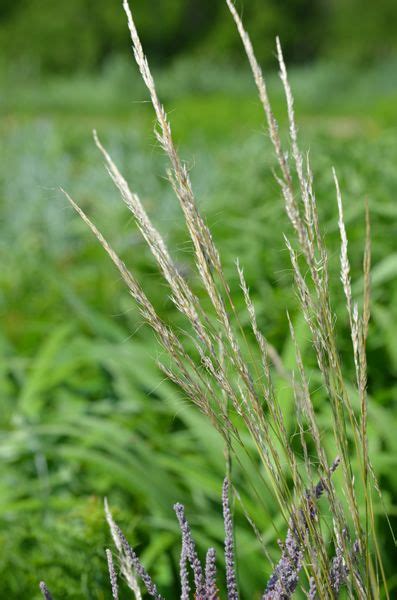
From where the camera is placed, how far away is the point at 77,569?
6.02ft

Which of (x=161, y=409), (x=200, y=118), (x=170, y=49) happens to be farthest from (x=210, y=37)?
(x=161, y=409)

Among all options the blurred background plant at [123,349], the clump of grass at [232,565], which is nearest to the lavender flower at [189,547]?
the clump of grass at [232,565]

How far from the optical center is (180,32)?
97.8 ft

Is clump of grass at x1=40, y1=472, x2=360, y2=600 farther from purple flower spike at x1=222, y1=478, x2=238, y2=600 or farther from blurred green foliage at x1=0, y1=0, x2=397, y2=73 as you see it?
blurred green foliage at x1=0, y1=0, x2=397, y2=73

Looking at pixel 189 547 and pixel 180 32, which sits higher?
pixel 180 32

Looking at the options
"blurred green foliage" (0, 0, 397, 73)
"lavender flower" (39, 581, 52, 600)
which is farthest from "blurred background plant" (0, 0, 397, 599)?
"blurred green foliage" (0, 0, 397, 73)

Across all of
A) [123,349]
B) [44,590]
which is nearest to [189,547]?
[44,590]

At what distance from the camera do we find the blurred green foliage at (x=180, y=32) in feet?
90.0

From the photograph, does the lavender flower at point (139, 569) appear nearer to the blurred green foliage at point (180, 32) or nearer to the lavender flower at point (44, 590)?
the lavender flower at point (44, 590)

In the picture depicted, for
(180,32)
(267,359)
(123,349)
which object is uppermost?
(180,32)

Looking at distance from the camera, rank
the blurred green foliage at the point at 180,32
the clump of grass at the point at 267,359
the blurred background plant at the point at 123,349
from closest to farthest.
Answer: the clump of grass at the point at 267,359 → the blurred background plant at the point at 123,349 → the blurred green foliage at the point at 180,32

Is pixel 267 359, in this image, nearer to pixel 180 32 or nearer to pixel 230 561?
pixel 230 561

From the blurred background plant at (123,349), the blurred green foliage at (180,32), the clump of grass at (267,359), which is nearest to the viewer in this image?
the clump of grass at (267,359)

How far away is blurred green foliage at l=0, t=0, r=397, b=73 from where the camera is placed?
27.4 metres
